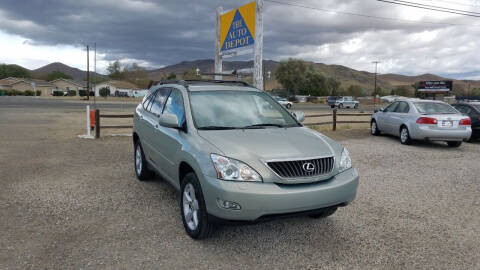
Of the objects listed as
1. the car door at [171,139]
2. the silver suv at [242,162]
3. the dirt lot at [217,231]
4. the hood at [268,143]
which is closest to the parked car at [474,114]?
the dirt lot at [217,231]

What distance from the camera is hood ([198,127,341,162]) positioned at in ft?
11.2

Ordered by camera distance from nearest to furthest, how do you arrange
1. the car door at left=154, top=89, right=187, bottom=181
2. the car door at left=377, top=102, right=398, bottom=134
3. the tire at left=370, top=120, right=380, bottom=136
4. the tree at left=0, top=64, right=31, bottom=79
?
1. the car door at left=154, top=89, right=187, bottom=181
2. the car door at left=377, top=102, right=398, bottom=134
3. the tire at left=370, top=120, right=380, bottom=136
4. the tree at left=0, top=64, right=31, bottom=79

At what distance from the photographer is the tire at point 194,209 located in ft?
11.7

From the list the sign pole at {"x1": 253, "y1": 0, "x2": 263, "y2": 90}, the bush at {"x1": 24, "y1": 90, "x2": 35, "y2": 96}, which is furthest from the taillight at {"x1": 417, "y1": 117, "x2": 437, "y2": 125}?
the bush at {"x1": 24, "y1": 90, "x2": 35, "y2": 96}

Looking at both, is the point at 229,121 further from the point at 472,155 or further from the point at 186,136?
the point at 472,155

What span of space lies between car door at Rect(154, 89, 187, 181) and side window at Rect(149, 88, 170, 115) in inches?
7.2

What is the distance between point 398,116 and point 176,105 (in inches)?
374

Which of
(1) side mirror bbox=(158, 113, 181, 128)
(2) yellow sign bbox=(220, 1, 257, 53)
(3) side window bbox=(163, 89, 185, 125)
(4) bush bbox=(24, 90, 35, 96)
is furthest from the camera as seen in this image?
(4) bush bbox=(24, 90, 35, 96)

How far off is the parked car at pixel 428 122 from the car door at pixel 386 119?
71 mm

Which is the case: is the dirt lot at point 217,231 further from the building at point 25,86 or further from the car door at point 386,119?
the building at point 25,86

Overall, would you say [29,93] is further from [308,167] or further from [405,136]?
[308,167]

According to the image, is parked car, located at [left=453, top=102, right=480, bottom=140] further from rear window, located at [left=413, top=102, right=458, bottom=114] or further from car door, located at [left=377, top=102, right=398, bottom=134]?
car door, located at [left=377, top=102, right=398, bottom=134]

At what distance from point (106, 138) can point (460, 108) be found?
12.8 m

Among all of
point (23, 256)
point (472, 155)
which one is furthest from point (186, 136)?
point (472, 155)
